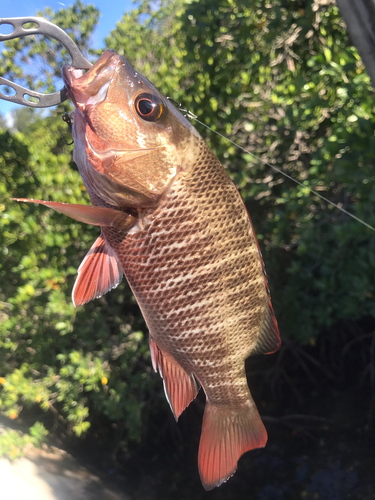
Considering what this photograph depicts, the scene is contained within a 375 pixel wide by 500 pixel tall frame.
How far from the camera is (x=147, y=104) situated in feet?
2.79

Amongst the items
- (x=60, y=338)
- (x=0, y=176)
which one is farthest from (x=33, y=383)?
(x=0, y=176)

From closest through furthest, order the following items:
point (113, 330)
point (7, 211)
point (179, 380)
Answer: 1. point (179, 380)
2. point (7, 211)
3. point (113, 330)

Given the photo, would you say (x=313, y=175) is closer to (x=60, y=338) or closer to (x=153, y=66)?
(x=153, y=66)

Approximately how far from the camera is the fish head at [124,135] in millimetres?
818

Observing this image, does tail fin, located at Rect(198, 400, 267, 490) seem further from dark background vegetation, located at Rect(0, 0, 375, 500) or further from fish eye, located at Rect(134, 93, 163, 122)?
dark background vegetation, located at Rect(0, 0, 375, 500)

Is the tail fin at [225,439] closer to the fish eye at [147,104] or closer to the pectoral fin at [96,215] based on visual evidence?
the pectoral fin at [96,215]

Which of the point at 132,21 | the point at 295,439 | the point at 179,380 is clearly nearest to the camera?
the point at 179,380

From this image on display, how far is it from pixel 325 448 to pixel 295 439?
29cm

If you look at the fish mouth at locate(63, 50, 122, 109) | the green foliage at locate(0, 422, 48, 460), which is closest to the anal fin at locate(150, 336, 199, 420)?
the fish mouth at locate(63, 50, 122, 109)

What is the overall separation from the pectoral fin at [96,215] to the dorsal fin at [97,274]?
12 cm

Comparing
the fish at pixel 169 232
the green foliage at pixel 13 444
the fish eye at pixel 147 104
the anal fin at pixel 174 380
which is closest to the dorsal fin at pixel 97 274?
the fish at pixel 169 232

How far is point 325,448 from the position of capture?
331 centimetres

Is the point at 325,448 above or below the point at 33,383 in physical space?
below

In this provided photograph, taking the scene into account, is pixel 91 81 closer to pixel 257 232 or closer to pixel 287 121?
pixel 287 121
